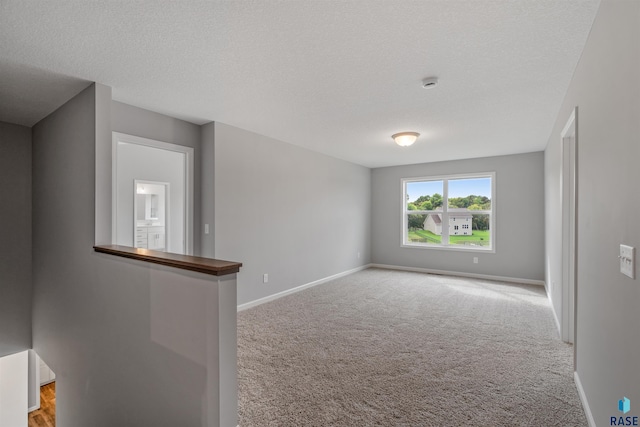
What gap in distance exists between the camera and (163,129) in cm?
356

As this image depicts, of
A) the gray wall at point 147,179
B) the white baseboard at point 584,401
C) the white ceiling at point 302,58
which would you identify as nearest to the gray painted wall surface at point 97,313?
the white ceiling at point 302,58

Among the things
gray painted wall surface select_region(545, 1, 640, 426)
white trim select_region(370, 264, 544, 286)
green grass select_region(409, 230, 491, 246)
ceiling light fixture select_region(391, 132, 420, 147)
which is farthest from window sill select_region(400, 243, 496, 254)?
gray painted wall surface select_region(545, 1, 640, 426)

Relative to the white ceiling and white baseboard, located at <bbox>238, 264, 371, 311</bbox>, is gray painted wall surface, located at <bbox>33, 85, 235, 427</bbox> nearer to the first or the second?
the white ceiling

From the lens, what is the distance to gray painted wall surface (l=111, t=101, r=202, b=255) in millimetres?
3168

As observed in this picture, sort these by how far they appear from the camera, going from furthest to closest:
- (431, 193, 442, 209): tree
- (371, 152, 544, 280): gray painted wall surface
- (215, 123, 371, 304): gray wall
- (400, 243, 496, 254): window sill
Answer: (431, 193, 442, 209): tree → (400, 243, 496, 254): window sill → (371, 152, 544, 280): gray painted wall surface → (215, 123, 371, 304): gray wall

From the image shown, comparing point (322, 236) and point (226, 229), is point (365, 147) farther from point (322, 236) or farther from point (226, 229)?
point (226, 229)

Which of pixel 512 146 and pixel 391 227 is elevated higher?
pixel 512 146

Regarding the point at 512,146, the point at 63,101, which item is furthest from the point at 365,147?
the point at 63,101

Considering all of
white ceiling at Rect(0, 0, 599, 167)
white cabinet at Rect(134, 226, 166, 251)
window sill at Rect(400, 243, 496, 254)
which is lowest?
window sill at Rect(400, 243, 496, 254)

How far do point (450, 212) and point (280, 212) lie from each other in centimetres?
374

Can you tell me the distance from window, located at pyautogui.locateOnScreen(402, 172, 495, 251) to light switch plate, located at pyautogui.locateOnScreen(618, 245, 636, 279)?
5030 millimetres

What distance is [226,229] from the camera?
390 centimetres

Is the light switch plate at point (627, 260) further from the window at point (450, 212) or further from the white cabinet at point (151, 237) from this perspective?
the white cabinet at point (151, 237)

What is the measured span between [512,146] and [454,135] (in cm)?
143
